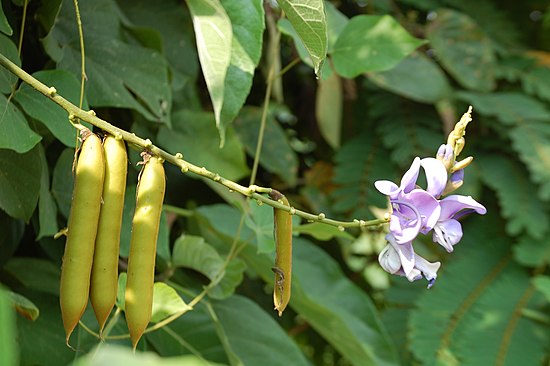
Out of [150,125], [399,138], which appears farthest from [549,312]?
[150,125]

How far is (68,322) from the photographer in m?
0.39

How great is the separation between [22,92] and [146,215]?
200 mm

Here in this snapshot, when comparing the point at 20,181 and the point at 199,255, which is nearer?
the point at 20,181

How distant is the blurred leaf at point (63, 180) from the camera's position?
633 mm

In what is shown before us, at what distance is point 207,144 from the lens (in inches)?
32.8

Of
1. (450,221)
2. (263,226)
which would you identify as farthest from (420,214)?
(263,226)

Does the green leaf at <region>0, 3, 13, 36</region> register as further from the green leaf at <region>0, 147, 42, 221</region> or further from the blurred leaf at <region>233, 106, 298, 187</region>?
the blurred leaf at <region>233, 106, 298, 187</region>

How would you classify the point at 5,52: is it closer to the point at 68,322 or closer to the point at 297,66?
the point at 68,322

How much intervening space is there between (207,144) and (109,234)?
1.49ft

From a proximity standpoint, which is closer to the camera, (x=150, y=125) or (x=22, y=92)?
(x=22, y=92)

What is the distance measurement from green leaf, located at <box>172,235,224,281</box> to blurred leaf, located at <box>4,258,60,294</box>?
4.3 inches

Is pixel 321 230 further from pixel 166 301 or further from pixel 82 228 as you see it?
pixel 82 228

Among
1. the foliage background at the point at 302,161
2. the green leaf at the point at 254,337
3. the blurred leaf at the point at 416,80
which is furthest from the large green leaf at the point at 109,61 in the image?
the blurred leaf at the point at 416,80

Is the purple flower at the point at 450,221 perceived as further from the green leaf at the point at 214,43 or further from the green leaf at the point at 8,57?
the green leaf at the point at 8,57
